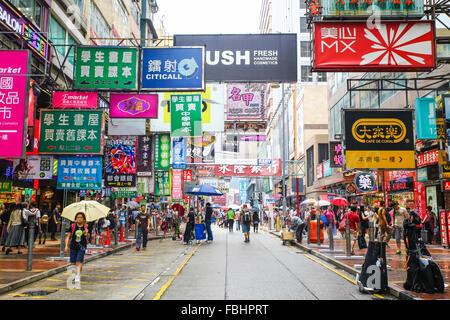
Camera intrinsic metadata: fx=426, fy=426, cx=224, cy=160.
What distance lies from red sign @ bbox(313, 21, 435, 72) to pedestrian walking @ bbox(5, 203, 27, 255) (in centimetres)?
1124

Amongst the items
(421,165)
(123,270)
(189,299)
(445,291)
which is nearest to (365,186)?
(421,165)

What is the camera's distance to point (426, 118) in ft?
56.6

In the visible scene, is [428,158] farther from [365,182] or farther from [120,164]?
[120,164]

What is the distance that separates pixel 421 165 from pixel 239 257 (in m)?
10.7

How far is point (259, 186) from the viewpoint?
351 feet

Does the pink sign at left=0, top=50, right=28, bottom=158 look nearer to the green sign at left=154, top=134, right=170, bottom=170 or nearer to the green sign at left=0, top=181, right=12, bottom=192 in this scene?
the green sign at left=0, top=181, right=12, bottom=192

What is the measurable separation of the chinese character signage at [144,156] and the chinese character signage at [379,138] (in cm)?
1494

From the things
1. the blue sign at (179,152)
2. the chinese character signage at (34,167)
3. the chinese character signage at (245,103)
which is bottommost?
the chinese character signage at (34,167)

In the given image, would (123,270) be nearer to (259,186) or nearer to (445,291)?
(445,291)

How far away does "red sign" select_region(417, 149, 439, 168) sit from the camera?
19.0 metres

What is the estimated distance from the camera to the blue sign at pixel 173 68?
14.8 meters

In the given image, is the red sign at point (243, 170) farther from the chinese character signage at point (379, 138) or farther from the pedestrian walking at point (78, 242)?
the pedestrian walking at point (78, 242)

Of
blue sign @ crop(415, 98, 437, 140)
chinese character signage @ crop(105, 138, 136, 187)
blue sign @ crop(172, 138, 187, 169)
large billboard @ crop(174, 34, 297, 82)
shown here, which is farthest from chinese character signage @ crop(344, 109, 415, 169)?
blue sign @ crop(172, 138, 187, 169)

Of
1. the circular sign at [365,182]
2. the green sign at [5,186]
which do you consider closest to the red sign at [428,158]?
the circular sign at [365,182]
